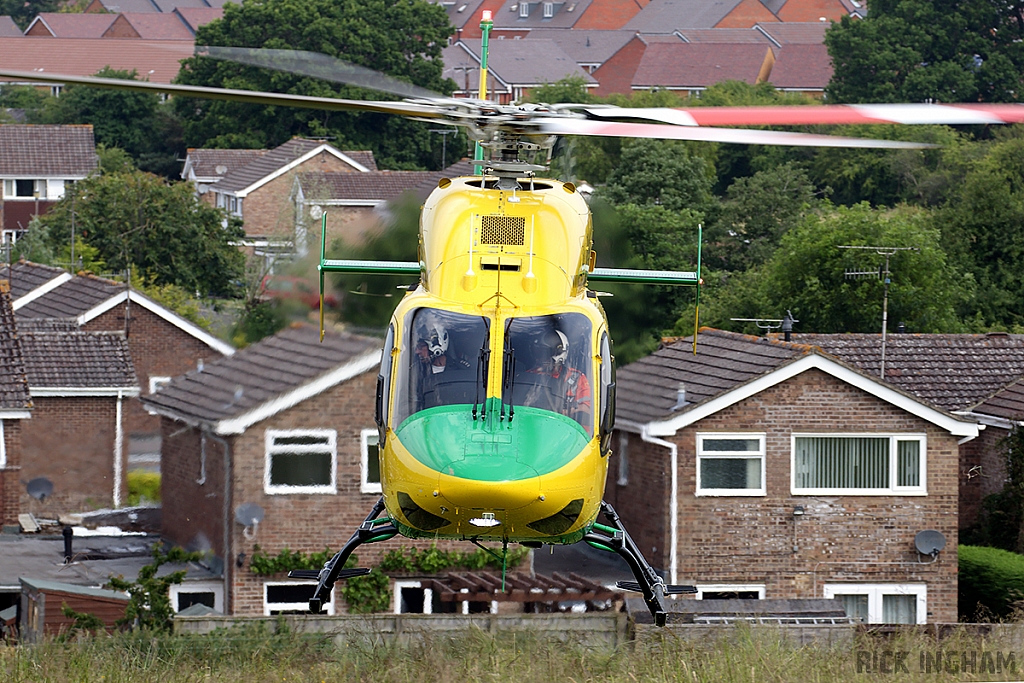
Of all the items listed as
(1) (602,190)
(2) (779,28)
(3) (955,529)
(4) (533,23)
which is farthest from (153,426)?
(4) (533,23)

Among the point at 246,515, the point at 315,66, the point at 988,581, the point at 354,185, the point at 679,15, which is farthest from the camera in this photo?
the point at 679,15

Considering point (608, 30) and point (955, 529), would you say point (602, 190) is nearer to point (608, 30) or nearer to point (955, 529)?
point (955, 529)

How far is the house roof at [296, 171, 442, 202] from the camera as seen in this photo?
227ft

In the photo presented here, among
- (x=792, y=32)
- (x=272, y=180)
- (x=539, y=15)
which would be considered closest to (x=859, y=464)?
(x=272, y=180)

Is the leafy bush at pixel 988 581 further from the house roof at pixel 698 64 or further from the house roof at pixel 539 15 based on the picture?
the house roof at pixel 539 15

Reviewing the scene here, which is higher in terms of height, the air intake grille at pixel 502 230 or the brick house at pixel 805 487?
the air intake grille at pixel 502 230

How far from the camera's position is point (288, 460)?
26.1 m

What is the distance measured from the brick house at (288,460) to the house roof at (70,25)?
130m

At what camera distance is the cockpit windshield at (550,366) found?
12.8 meters

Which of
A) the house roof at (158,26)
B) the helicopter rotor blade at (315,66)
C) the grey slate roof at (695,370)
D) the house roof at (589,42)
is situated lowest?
the grey slate roof at (695,370)

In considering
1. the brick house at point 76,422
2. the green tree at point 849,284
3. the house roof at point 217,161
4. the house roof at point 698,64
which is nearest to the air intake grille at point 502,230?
the brick house at point 76,422

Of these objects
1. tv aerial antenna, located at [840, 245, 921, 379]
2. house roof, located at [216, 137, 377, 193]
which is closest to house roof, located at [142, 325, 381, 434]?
tv aerial antenna, located at [840, 245, 921, 379]

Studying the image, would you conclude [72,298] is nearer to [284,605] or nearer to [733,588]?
[284,605]

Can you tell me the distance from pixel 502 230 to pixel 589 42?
138973mm
